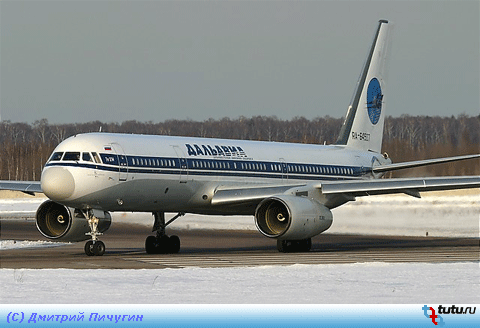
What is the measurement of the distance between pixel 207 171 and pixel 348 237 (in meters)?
11.5

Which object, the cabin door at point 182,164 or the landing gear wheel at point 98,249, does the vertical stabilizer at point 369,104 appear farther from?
the landing gear wheel at point 98,249

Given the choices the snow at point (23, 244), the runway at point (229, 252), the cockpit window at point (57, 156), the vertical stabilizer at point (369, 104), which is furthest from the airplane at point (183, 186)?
the vertical stabilizer at point (369, 104)

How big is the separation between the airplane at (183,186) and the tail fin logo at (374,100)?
6613 millimetres

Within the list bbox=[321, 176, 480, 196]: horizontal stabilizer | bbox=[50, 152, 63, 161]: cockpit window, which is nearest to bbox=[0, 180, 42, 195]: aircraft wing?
bbox=[50, 152, 63, 161]: cockpit window

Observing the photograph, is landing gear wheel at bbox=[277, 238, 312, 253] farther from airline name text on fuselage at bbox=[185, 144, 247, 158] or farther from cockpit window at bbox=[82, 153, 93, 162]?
cockpit window at bbox=[82, 153, 93, 162]

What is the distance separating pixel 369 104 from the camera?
40.2 m

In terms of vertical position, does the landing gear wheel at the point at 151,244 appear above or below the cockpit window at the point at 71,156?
below

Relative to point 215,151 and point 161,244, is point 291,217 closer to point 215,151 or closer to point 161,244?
point 215,151

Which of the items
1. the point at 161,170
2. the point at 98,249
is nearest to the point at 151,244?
the point at 161,170

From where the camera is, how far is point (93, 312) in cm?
1301

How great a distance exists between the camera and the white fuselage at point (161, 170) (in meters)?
26.8

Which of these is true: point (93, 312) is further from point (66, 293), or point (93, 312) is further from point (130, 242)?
point (130, 242)

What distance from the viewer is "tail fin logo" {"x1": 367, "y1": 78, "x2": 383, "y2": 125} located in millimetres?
40094

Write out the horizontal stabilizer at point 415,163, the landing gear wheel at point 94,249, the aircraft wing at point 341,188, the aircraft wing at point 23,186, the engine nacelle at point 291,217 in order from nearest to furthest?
the landing gear wheel at point 94,249
the engine nacelle at point 291,217
the aircraft wing at point 341,188
the aircraft wing at point 23,186
the horizontal stabilizer at point 415,163
